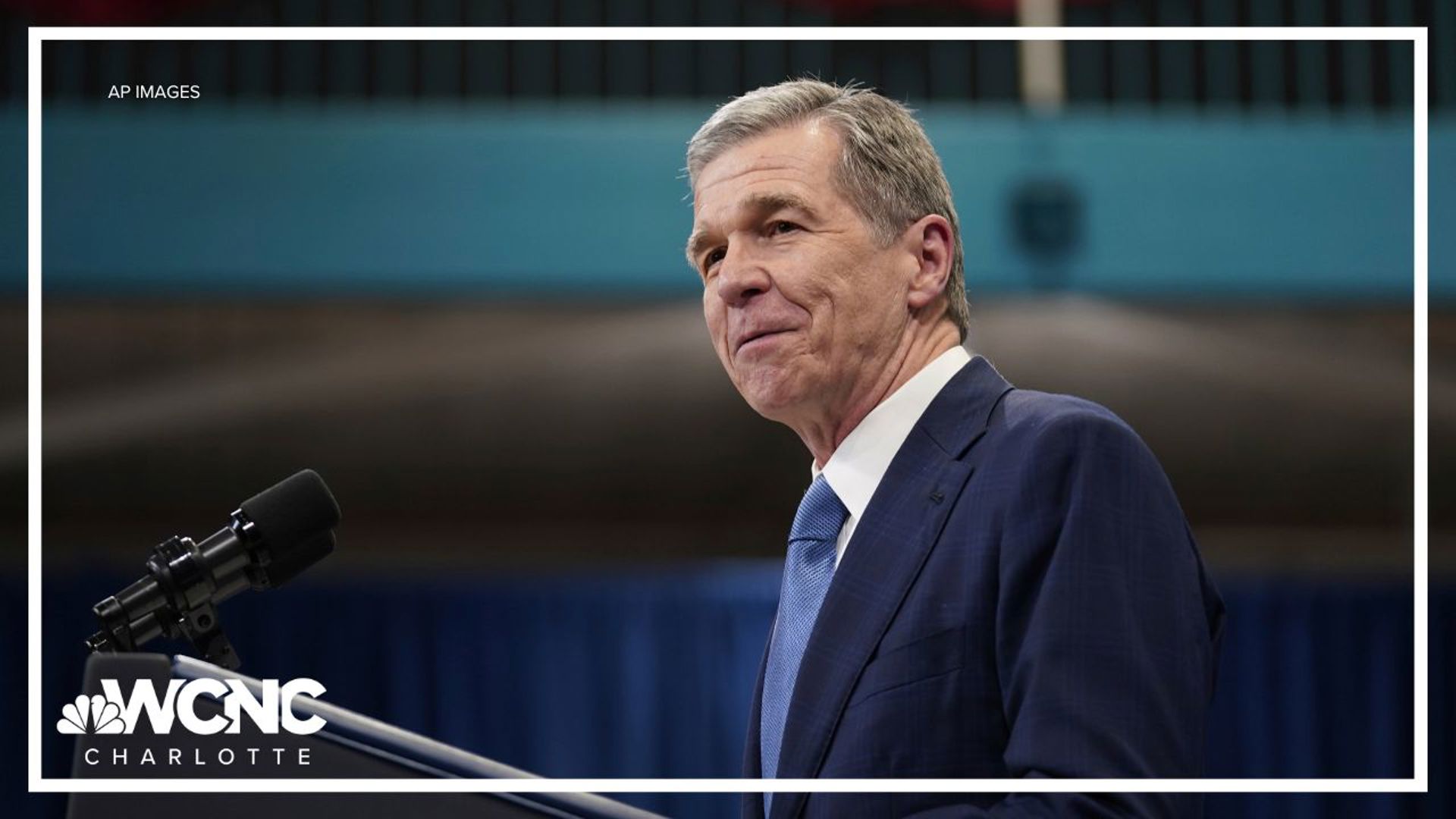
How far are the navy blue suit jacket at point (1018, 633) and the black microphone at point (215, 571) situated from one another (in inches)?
18.0

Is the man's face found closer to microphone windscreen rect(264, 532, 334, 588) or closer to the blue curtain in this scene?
microphone windscreen rect(264, 532, 334, 588)

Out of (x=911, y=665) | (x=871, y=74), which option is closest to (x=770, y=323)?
(x=911, y=665)

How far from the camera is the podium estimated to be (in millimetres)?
1192

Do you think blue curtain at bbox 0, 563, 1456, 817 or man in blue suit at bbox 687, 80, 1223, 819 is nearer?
man in blue suit at bbox 687, 80, 1223, 819

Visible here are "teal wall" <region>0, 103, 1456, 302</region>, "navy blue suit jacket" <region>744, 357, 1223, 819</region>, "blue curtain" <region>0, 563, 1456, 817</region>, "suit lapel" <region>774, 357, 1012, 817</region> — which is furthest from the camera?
"blue curtain" <region>0, 563, 1456, 817</region>

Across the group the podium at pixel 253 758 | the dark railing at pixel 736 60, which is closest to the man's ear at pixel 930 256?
the dark railing at pixel 736 60

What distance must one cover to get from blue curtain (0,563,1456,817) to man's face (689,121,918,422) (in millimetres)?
3267

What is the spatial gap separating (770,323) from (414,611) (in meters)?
3.49

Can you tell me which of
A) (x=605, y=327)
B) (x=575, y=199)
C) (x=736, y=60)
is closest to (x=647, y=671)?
(x=605, y=327)

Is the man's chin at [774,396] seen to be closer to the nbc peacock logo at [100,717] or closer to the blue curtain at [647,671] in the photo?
the nbc peacock logo at [100,717]

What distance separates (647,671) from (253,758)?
3495 mm

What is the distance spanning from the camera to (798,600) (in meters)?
1.37

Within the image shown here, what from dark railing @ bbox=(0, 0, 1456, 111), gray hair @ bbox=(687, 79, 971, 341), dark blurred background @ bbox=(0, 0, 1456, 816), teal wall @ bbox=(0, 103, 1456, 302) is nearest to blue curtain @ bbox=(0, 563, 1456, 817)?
dark blurred background @ bbox=(0, 0, 1456, 816)

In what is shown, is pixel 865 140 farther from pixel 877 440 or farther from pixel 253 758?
pixel 253 758
